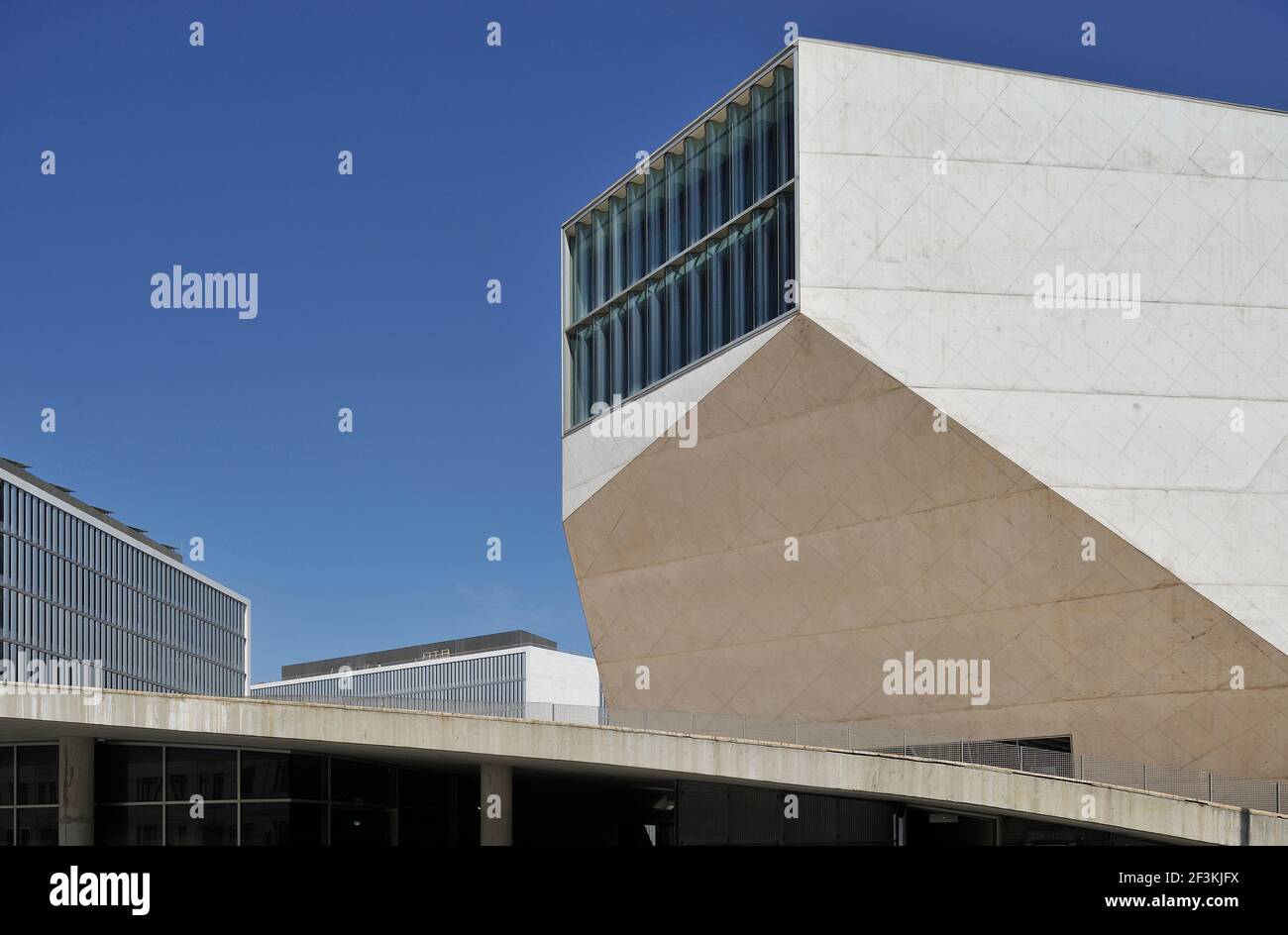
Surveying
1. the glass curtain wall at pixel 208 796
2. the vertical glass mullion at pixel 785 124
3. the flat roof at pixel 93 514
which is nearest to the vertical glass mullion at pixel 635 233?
the vertical glass mullion at pixel 785 124

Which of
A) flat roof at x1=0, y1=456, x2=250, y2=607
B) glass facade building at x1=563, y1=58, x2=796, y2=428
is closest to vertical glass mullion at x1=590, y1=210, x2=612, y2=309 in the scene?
glass facade building at x1=563, y1=58, x2=796, y2=428

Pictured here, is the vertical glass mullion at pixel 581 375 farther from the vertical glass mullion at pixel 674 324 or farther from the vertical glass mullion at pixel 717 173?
the vertical glass mullion at pixel 717 173

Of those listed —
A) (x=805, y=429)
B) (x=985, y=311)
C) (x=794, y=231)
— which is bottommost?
(x=805, y=429)

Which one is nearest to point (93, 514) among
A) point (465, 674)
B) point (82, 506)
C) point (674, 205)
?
point (82, 506)

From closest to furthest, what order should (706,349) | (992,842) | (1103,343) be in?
(992,842), (1103,343), (706,349)

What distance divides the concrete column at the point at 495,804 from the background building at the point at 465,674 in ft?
359

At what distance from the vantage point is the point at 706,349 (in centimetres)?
3781

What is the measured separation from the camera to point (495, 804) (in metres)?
28.0

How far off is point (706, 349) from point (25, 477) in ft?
226

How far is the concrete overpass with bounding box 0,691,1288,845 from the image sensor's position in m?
25.0

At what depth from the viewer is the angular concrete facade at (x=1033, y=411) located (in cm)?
3142

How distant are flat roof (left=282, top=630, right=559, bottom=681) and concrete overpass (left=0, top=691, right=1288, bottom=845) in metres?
118
